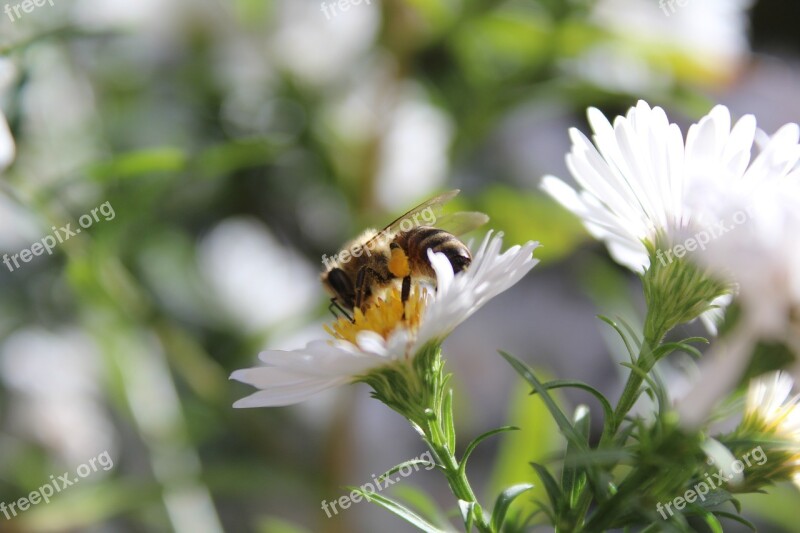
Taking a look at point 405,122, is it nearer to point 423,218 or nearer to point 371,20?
point 371,20

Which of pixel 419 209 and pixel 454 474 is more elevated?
pixel 419 209

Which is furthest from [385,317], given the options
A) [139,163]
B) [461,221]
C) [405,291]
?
[139,163]

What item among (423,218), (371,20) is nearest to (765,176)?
(423,218)

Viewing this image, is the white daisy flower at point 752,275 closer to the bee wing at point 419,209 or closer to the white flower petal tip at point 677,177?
the white flower petal tip at point 677,177

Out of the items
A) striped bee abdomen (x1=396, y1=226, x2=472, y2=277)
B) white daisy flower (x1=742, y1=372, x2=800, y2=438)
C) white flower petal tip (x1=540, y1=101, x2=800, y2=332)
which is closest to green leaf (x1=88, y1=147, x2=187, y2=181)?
striped bee abdomen (x1=396, y1=226, x2=472, y2=277)

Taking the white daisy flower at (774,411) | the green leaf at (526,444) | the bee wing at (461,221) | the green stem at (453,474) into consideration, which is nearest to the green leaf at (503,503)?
the green stem at (453,474)

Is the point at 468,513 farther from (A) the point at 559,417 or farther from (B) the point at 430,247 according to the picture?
(B) the point at 430,247

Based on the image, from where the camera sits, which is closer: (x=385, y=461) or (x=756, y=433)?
(x=756, y=433)
